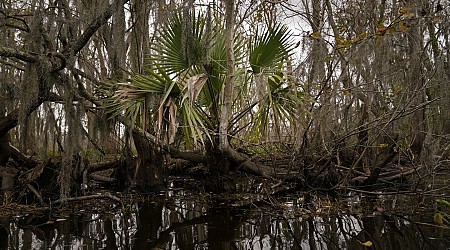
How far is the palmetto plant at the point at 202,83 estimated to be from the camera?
4.45 metres

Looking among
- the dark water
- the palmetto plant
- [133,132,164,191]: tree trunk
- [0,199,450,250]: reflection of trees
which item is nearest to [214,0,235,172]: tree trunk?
the palmetto plant

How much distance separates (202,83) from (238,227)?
196cm

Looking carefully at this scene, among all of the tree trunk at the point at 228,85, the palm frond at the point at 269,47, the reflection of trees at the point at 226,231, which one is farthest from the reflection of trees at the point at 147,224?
the palm frond at the point at 269,47

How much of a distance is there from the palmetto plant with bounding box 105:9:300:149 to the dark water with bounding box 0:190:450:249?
37.9 inches

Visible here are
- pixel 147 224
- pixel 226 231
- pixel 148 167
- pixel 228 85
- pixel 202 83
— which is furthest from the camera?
pixel 148 167

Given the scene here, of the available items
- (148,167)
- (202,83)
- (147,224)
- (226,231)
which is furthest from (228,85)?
(226,231)

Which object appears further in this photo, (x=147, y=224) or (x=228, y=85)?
(x=228, y=85)

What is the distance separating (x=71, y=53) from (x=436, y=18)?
364 centimetres

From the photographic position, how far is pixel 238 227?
10.7 ft

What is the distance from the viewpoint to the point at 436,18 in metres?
3.52

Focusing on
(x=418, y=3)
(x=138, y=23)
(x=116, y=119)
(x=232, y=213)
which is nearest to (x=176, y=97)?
(x=116, y=119)

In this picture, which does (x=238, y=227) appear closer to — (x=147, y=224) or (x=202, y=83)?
(x=147, y=224)

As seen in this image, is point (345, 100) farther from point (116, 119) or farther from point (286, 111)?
point (116, 119)

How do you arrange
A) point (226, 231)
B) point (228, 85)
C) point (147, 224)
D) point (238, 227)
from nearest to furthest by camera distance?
point (226, 231) < point (238, 227) < point (147, 224) < point (228, 85)
